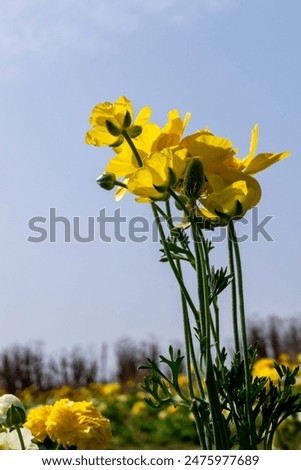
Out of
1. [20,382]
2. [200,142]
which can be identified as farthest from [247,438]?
[20,382]

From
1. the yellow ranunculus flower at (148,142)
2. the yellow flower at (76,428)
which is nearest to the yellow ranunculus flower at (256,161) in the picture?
the yellow ranunculus flower at (148,142)

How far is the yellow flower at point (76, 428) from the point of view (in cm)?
110

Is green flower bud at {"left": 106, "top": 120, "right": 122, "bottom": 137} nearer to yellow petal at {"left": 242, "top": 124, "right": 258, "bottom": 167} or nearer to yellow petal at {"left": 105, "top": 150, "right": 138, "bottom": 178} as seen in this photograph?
yellow petal at {"left": 105, "top": 150, "right": 138, "bottom": 178}

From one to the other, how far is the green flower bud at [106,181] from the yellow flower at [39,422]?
0.38 m

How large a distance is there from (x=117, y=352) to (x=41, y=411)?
9115mm

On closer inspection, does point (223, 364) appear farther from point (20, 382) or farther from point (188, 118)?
point (20, 382)

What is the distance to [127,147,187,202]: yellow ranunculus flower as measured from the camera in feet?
3.21

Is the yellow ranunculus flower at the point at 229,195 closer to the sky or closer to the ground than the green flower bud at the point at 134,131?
closer to the ground

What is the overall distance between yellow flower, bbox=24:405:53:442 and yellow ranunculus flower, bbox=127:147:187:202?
0.41m

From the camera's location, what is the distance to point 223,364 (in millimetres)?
961

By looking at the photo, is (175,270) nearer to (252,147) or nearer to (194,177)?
(194,177)

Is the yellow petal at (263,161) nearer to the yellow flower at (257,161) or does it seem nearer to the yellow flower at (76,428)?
the yellow flower at (257,161)

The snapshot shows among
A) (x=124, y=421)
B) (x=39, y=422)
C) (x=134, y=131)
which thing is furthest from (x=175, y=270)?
(x=124, y=421)

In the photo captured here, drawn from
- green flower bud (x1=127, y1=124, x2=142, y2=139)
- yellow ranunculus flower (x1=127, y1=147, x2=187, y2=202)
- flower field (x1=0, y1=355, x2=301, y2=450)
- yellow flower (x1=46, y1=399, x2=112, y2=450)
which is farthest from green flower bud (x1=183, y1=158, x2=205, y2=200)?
yellow flower (x1=46, y1=399, x2=112, y2=450)
